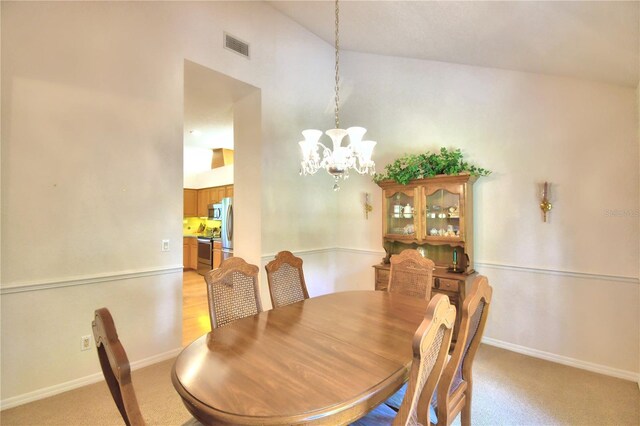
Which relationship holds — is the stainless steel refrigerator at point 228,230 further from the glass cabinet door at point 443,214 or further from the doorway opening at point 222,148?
the glass cabinet door at point 443,214

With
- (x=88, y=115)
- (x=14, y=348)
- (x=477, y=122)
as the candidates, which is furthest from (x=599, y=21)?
(x=14, y=348)

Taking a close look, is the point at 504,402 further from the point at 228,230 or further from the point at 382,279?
the point at 228,230

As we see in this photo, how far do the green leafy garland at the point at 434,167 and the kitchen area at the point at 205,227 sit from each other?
315cm

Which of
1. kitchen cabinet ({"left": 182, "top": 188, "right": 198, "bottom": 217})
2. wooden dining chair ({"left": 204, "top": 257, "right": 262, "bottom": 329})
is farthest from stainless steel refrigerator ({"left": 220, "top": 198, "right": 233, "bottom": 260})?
wooden dining chair ({"left": 204, "top": 257, "right": 262, "bottom": 329})

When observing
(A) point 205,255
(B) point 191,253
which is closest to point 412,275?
(A) point 205,255

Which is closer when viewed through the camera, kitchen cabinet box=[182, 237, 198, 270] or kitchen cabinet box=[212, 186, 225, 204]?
kitchen cabinet box=[212, 186, 225, 204]

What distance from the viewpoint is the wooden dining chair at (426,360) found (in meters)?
1.02

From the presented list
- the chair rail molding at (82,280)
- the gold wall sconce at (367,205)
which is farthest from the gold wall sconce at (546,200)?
the chair rail molding at (82,280)

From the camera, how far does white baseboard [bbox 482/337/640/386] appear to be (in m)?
2.51

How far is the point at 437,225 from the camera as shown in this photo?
3.42 meters

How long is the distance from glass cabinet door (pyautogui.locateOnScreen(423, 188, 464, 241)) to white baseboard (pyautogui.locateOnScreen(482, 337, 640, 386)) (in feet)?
3.98

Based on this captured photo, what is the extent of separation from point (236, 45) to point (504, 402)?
429 cm

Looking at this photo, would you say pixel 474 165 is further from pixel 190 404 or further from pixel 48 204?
pixel 48 204

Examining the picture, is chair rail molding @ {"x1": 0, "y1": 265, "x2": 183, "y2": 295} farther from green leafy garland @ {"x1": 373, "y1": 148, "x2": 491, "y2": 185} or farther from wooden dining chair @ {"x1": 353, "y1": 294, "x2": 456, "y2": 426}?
green leafy garland @ {"x1": 373, "y1": 148, "x2": 491, "y2": 185}
